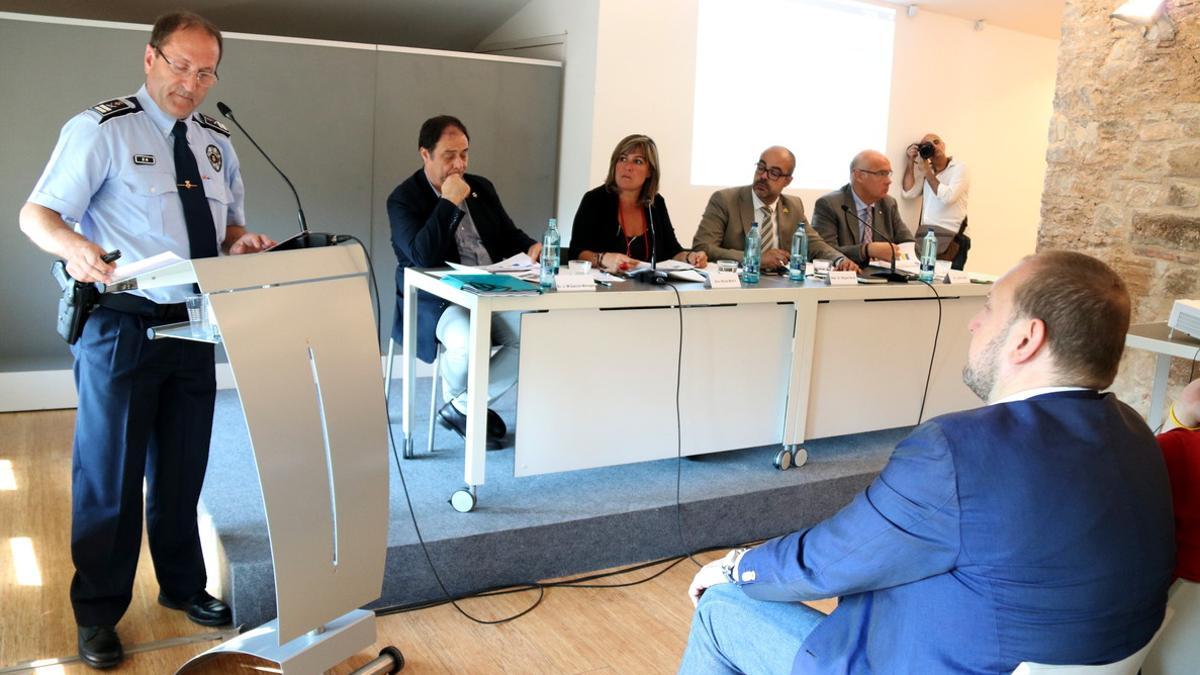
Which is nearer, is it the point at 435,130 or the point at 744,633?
the point at 744,633

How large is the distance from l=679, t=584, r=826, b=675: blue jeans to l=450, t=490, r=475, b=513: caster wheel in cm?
125

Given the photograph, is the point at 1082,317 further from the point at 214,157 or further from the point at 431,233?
the point at 431,233

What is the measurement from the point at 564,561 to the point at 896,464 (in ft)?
5.74

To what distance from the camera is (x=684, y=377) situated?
3.19 m

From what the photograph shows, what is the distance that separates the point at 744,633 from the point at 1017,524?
1.73ft

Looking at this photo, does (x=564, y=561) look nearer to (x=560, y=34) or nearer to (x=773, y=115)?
(x=560, y=34)

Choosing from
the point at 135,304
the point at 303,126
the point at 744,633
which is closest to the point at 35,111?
the point at 303,126

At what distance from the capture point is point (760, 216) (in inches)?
163

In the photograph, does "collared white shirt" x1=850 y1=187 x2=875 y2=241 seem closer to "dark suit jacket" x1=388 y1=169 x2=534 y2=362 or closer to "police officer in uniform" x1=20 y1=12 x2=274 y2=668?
"dark suit jacket" x1=388 y1=169 x2=534 y2=362

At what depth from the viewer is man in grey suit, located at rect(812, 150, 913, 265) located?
4.29 m

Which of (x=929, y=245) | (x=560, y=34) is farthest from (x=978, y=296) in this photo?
(x=560, y=34)

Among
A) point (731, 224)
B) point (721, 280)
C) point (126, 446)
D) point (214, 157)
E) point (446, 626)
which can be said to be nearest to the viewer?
point (126, 446)

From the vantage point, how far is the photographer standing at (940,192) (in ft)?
19.7

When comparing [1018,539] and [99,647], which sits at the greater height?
[1018,539]
